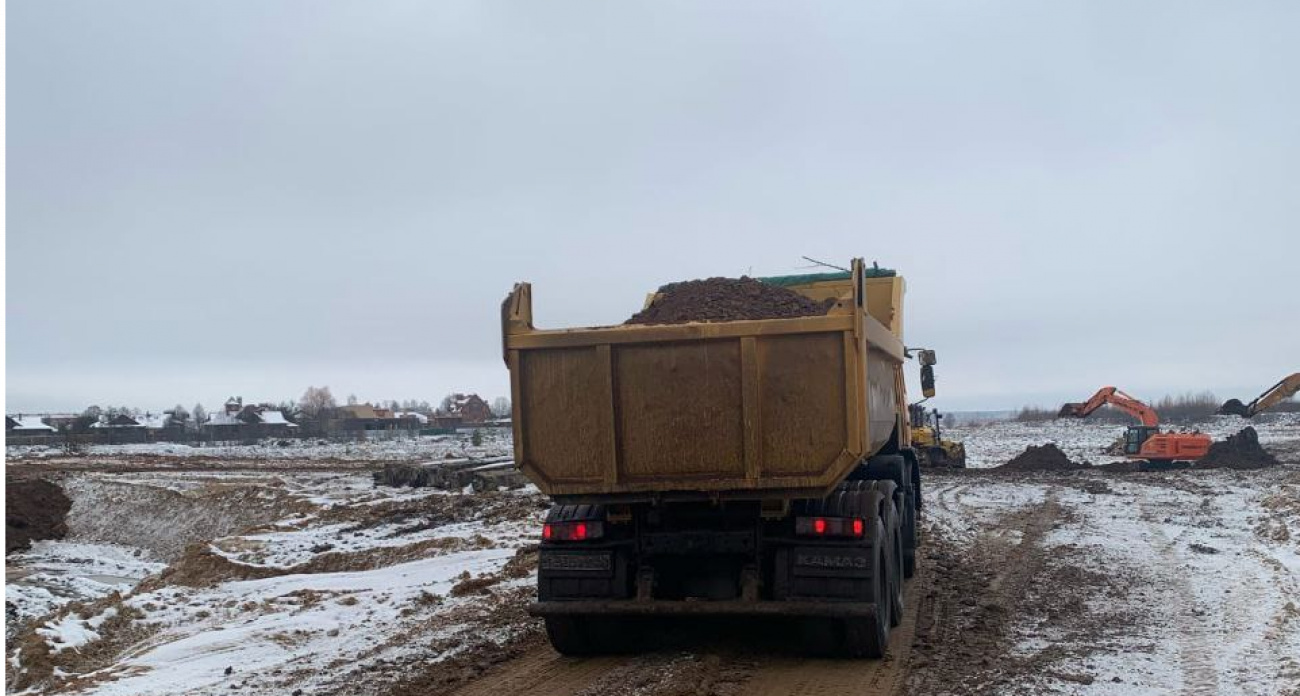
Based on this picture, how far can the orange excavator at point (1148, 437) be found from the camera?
3059 centimetres

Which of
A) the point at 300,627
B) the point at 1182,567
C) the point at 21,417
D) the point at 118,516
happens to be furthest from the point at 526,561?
the point at 21,417

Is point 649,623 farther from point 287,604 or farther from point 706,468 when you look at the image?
point 287,604

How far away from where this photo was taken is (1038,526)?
15305mm

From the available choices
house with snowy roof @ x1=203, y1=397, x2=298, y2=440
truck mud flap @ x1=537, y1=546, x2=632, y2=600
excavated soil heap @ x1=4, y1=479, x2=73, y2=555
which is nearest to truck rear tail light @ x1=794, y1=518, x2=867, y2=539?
truck mud flap @ x1=537, y1=546, x2=632, y2=600

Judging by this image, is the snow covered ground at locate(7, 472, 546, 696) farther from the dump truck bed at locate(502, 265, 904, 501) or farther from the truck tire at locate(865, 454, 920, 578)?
the truck tire at locate(865, 454, 920, 578)

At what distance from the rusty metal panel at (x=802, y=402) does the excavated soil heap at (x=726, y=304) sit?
36 centimetres

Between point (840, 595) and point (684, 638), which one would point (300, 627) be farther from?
point (840, 595)

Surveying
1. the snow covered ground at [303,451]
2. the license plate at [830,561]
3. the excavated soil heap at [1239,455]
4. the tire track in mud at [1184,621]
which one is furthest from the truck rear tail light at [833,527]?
the snow covered ground at [303,451]

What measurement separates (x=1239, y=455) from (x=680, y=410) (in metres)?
30.6

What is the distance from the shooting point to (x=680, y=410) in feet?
22.0

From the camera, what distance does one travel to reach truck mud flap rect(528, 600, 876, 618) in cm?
662

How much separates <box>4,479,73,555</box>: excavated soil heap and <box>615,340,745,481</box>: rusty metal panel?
755 inches

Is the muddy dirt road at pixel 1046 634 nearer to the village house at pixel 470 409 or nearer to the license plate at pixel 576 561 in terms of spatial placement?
the license plate at pixel 576 561

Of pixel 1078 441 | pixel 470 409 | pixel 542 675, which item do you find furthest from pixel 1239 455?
pixel 470 409
